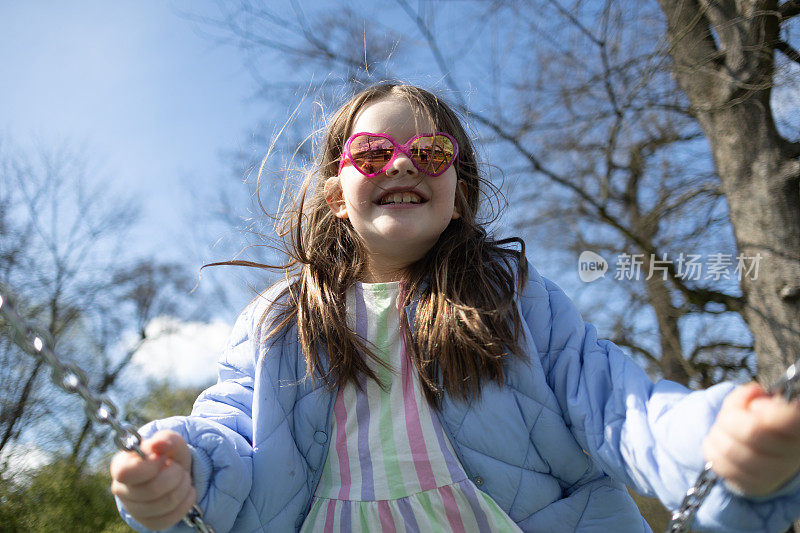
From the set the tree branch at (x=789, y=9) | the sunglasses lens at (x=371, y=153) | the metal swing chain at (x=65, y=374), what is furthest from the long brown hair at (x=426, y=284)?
the tree branch at (x=789, y=9)

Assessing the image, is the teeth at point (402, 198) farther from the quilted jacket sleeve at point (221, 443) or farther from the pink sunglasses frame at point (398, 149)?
the quilted jacket sleeve at point (221, 443)

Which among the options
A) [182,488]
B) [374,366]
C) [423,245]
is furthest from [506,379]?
[182,488]

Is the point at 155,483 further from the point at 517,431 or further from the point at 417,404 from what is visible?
the point at 517,431

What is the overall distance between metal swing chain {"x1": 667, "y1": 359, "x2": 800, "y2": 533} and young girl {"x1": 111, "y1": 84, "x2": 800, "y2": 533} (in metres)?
0.05

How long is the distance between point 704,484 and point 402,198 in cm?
108

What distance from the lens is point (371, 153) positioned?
1774mm

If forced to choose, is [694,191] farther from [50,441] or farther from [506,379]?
[50,441]

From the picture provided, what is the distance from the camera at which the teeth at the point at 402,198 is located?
5.82ft

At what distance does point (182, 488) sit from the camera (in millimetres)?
1160

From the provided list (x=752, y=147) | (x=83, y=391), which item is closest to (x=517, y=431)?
(x=83, y=391)

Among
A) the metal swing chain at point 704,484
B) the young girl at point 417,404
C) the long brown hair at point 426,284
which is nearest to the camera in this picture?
the metal swing chain at point 704,484

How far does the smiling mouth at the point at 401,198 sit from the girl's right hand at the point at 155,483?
899 millimetres

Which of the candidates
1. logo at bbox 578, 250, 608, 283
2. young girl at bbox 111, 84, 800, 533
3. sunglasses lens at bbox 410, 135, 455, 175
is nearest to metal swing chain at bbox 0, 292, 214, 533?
young girl at bbox 111, 84, 800, 533

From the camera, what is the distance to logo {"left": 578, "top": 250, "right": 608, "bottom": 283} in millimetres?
6262
